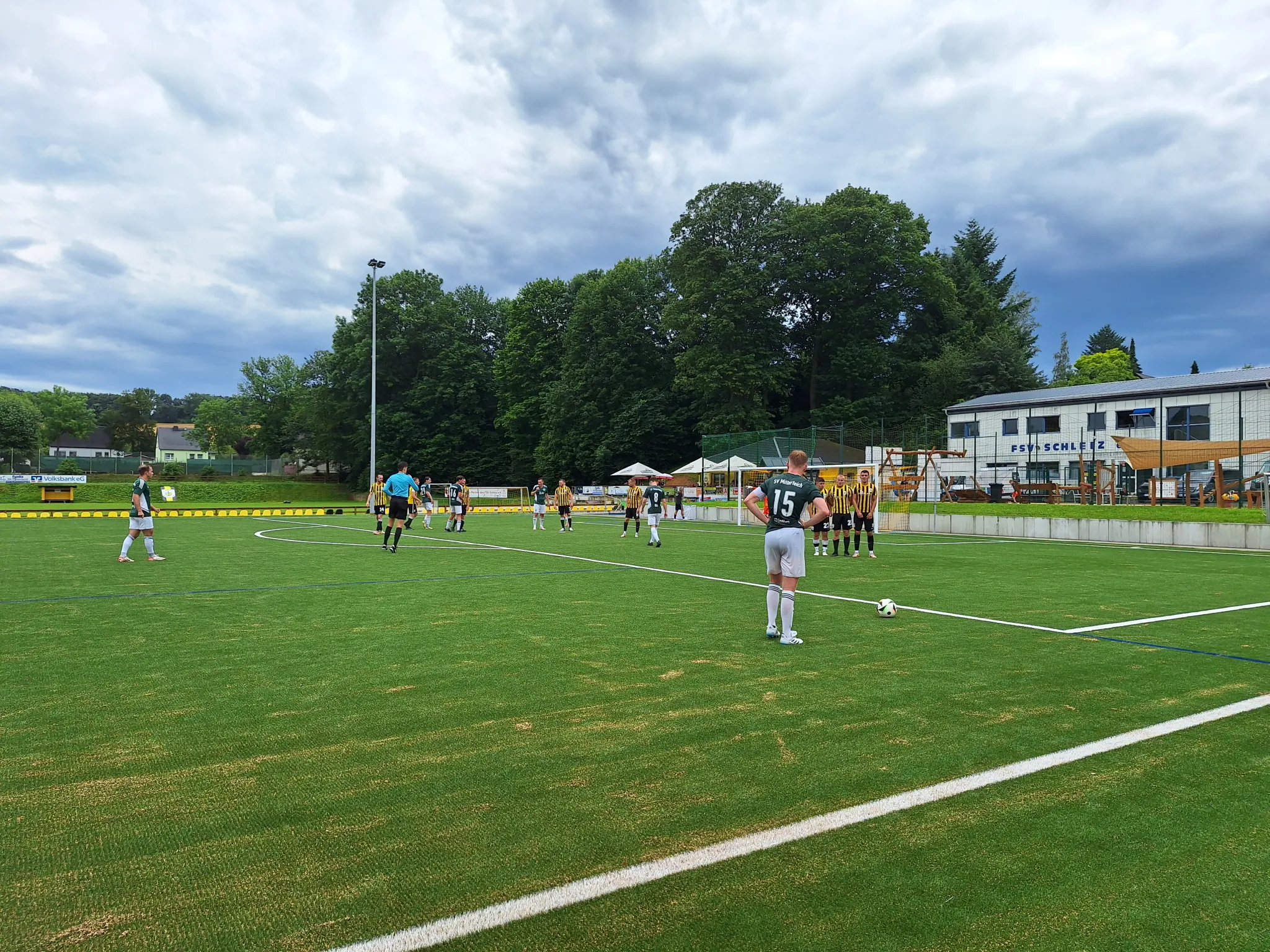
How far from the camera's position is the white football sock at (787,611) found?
796cm

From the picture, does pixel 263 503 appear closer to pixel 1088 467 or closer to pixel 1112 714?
pixel 1088 467

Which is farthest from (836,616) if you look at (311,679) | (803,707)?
(311,679)

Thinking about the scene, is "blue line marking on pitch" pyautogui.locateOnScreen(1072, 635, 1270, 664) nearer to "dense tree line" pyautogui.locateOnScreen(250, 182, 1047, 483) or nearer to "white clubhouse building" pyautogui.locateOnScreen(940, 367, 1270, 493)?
"white clubhouse building" pyautogui.locateOnScreen(940, 367, 1270, 493)

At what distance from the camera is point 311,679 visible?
6367mm

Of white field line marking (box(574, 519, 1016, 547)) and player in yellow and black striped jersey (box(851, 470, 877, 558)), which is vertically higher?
player in yellow and black striped jersey (box(851, 470, 877, 558))

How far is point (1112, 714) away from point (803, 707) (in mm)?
2038

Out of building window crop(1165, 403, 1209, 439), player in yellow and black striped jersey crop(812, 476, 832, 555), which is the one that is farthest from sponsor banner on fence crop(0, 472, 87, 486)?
building window crop(1165, 403, 1209, 439)

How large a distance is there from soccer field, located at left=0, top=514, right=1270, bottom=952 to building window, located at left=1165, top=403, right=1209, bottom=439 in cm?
3434

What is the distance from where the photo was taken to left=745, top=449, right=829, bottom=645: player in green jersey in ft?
26.0

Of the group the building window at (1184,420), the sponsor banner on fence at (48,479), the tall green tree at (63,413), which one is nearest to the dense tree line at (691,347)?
the building window at (1184,420)

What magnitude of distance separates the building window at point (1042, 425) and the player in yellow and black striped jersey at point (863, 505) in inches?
1285


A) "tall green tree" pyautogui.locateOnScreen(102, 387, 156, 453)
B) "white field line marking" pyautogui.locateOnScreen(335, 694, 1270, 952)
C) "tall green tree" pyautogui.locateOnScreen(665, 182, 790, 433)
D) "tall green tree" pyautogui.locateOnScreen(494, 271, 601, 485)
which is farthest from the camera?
"tall green tree" pyautogui.locateOnScreen(102, 387, 156, 453)

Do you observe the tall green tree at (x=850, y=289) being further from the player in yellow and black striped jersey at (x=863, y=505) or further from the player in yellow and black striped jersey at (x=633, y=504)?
the player in yellow and black striped jersey at (x=863, y=505)

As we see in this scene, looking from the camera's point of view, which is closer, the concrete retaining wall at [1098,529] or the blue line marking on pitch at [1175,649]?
the blue line marking on pitch at [1175,649]
